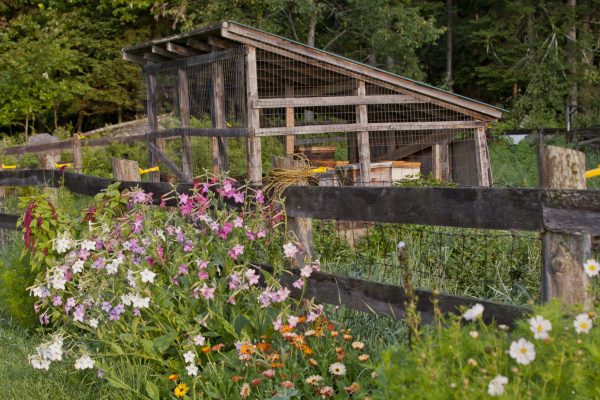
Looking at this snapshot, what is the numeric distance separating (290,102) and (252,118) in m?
0.78

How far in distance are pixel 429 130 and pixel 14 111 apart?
56.6 ft

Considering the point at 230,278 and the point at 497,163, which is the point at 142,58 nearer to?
the point at 497,163

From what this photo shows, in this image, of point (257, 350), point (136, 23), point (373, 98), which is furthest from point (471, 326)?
point (136, 23)

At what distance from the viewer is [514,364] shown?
8.24 ft

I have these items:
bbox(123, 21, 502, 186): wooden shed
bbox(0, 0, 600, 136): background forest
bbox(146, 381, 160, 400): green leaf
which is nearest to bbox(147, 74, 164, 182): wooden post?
bbox(123, 21, 502, 186): wooden shed

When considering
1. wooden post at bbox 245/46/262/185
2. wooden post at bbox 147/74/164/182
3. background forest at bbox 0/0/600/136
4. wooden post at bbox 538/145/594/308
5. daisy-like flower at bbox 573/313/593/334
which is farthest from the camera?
background forest at bbox 0/0/600/136

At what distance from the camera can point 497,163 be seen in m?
19.9

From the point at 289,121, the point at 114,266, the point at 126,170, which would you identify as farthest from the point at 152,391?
the point at 289,121

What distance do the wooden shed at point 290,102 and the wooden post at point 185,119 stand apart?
2 centimetres

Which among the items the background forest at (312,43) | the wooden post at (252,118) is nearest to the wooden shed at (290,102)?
the wooden post at (252,118)

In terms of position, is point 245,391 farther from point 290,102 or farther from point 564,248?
point 290,102

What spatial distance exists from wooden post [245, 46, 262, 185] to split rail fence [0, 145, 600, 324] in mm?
7482

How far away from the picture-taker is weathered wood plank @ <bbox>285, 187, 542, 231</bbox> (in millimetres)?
3463

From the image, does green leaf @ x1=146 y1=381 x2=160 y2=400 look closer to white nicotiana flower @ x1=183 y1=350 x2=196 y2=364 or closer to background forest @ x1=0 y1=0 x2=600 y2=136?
white nicotiana flower @ x1=183 y1=350 x2=196 y2=364
